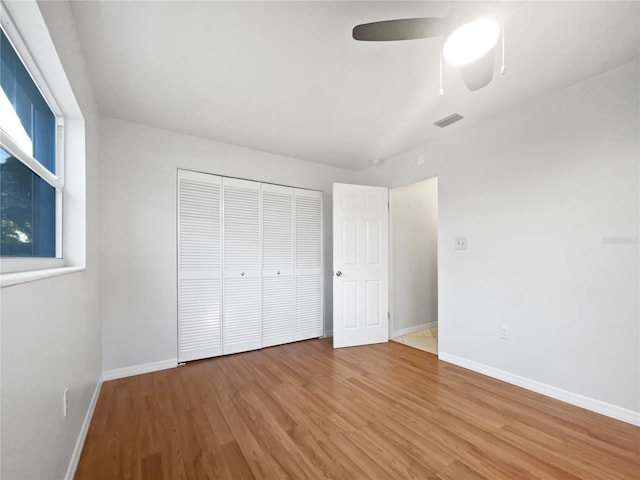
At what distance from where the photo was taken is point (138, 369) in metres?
2.62

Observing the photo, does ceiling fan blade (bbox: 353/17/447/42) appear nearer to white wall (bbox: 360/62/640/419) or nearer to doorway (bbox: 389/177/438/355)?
white wall (bbox: 360/62/640/419)

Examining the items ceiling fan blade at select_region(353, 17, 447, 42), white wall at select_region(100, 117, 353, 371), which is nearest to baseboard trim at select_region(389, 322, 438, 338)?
white wall at select_region(100, 117, 353, 371)

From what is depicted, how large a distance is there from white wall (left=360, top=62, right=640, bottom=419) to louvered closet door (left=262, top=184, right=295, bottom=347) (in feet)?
6.14

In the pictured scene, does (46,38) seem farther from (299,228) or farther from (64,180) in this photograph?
(299,228)

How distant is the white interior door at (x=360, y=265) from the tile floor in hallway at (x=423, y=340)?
0.90 ft

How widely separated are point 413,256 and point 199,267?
9.68 feet

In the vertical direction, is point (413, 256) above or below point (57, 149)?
below

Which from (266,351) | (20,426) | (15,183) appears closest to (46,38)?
(15,183)

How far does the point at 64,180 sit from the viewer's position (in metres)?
1.76

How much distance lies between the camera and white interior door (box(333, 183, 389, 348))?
3.46 m

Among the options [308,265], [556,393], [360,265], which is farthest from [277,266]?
[556,393]

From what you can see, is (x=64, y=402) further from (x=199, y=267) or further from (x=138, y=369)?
(x=199, y=267)

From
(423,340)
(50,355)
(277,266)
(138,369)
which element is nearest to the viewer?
(50,355)

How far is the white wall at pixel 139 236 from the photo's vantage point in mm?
A: 2537
